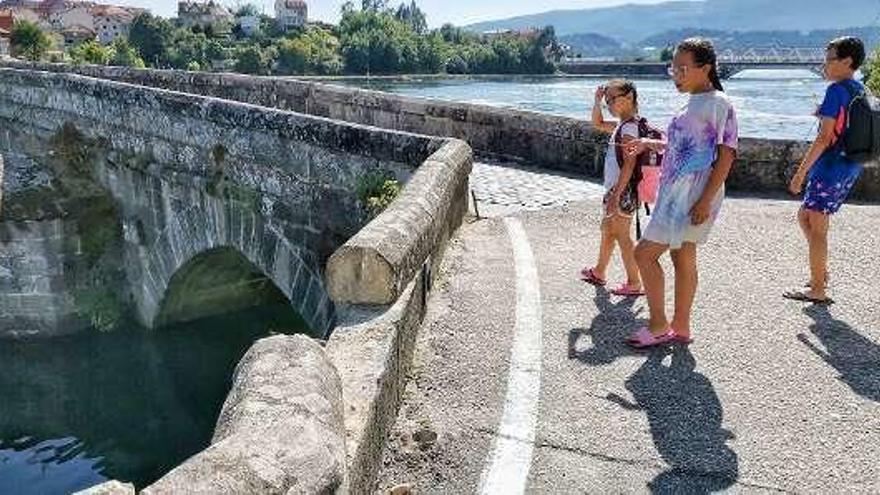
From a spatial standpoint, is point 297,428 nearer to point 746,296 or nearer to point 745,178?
point 746,296

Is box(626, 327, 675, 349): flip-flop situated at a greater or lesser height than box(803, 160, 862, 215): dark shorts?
lesser

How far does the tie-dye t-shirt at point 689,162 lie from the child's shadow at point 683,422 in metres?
0.69

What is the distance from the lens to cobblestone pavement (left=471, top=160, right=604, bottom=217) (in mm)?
8578

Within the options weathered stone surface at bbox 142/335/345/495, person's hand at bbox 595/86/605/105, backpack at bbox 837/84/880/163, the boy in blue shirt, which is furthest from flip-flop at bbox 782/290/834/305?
weathered stone surface at bbox 142/335/345/495

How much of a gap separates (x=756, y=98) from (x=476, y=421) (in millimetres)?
64477

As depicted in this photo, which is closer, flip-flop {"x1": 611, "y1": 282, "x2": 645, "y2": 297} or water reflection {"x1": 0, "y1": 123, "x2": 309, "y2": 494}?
flip-flop {"x1": 611, "y1": 282, "x2": 645, "y2": 297}

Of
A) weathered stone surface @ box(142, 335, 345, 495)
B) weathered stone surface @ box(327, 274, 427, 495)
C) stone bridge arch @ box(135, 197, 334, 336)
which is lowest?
stone bridge arch @ box(135, 197, 334, 336)

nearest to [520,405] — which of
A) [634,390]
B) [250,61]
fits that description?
[634,390]

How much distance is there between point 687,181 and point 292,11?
517 feet

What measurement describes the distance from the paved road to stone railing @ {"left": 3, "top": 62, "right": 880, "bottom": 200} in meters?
3.32

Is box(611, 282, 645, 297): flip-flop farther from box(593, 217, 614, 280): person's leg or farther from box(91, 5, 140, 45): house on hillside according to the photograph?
box(91, 5, 140, 45): house on hillside

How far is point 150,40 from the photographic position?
3615 inches

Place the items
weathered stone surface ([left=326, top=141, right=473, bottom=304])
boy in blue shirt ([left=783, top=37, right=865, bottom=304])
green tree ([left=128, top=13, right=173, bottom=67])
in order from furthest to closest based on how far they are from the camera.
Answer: green tree ([left=128, top=13, right=173, bottom=67])
boy in blue shirt ([left=783, top=37, right=865, bottom=304])
weathered stone surface ([left=326, top=141, right=473, bottom=304])

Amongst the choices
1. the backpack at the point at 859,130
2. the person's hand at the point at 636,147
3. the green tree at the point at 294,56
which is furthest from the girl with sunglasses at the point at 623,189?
the green tree at the point at 294,56
